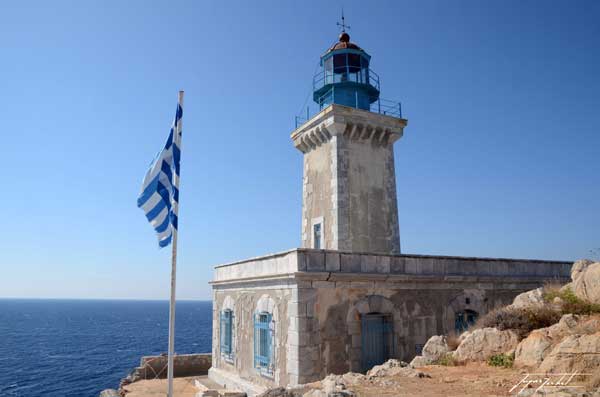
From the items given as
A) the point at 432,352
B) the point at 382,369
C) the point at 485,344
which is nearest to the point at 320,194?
the point at 432,352

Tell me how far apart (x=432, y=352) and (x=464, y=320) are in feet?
17.5

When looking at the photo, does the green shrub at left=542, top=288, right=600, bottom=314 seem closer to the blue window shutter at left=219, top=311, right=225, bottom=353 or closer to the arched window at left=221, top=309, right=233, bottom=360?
the arched window at left=221, top=309, right=233, bottom=360

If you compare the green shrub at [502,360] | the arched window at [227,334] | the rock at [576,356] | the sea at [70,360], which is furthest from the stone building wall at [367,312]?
the sea at [70,360]

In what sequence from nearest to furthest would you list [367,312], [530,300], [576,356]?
[576,356] → [530,300] → [367,312]

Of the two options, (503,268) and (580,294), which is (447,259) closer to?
(503,268)

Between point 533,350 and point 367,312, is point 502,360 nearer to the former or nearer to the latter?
point 533,350

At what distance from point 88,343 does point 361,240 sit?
5952cm

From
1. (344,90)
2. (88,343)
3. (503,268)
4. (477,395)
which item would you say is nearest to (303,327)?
(477,395)

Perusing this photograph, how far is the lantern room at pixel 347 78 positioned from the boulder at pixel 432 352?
38.9 feet

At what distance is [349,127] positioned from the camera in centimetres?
2023

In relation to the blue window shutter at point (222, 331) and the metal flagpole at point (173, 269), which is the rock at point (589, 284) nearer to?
the metal flagpole at point (173, 269)

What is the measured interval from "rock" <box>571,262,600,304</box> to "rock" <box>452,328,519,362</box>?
2.17 metres

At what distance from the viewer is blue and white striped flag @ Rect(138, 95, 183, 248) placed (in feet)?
33.9

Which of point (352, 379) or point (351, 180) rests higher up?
point (351, 180)
